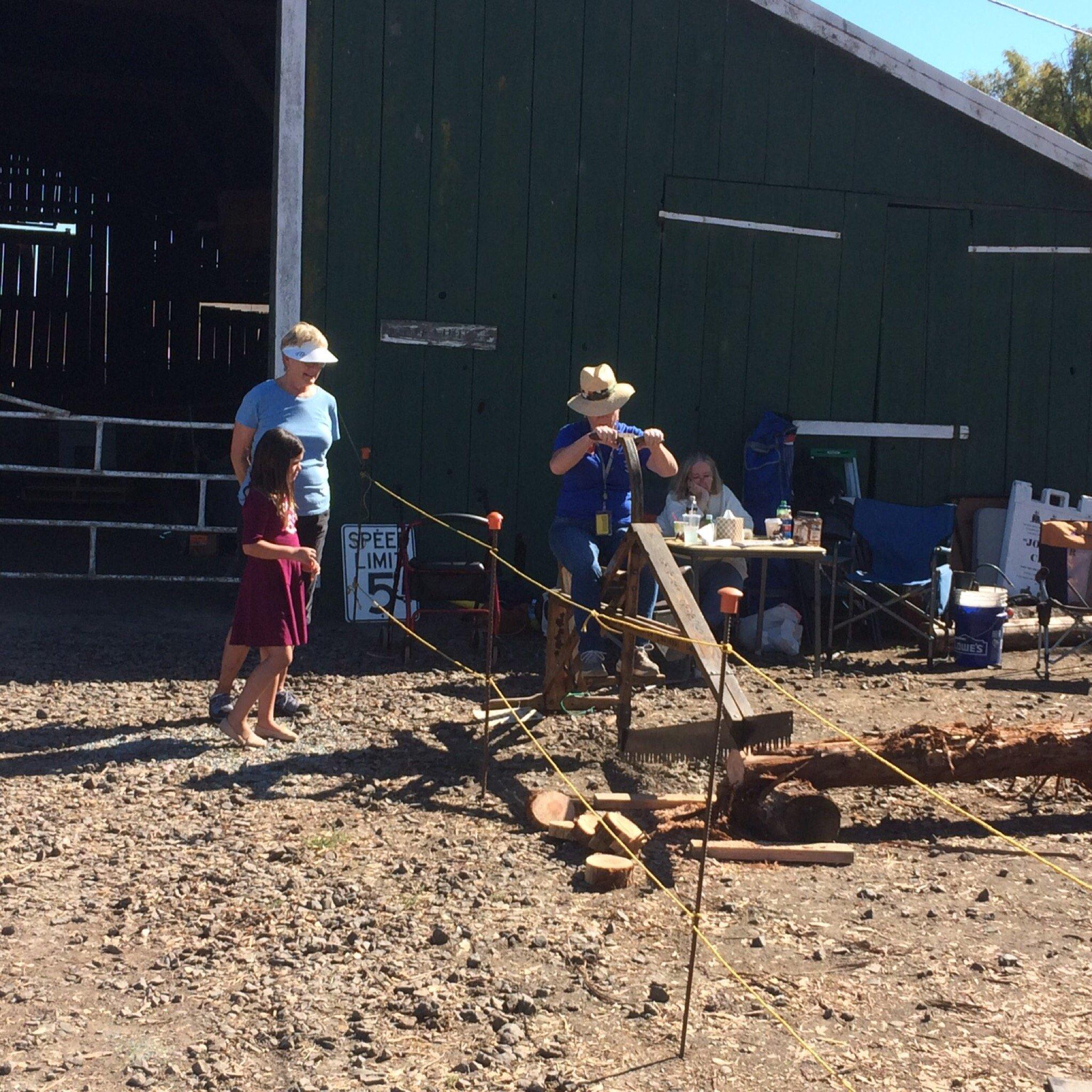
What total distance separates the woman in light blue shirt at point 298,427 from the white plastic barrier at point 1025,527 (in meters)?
5.30

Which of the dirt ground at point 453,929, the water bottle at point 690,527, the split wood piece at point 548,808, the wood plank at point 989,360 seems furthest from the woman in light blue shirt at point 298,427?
the wood plank at point 989,360

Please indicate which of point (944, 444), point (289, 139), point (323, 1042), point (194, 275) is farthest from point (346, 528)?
point (194, 275)

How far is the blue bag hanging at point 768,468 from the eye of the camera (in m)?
8.70

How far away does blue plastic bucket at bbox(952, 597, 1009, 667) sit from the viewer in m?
8.04

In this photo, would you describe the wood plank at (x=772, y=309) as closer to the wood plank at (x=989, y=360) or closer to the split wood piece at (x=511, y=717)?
the wood plank at (x=989, y=360)

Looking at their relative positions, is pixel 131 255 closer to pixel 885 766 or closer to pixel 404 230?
pixel 404 230

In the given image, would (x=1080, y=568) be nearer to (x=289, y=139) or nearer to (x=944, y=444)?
(x=944, y=444)

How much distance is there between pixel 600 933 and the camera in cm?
381

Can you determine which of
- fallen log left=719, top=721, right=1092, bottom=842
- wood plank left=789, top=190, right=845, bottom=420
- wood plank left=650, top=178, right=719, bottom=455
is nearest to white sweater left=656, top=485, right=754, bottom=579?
wood plank left=650, top=178, right=719, bottom=455

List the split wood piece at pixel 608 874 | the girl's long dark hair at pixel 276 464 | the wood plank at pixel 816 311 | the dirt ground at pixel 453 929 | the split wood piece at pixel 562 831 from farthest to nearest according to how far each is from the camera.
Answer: the wood plank at pixel 816 311 → the girl's long dark hair at pixel 276 464 → the split wood piece at pixel 562 831 → the split wood piece at pixel 608 874 → the dirt ground at pixel 453 929

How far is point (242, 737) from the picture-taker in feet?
18.1

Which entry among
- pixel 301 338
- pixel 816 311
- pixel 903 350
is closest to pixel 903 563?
pixel 903 350

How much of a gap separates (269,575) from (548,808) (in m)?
1.51

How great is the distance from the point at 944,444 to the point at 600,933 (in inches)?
254
